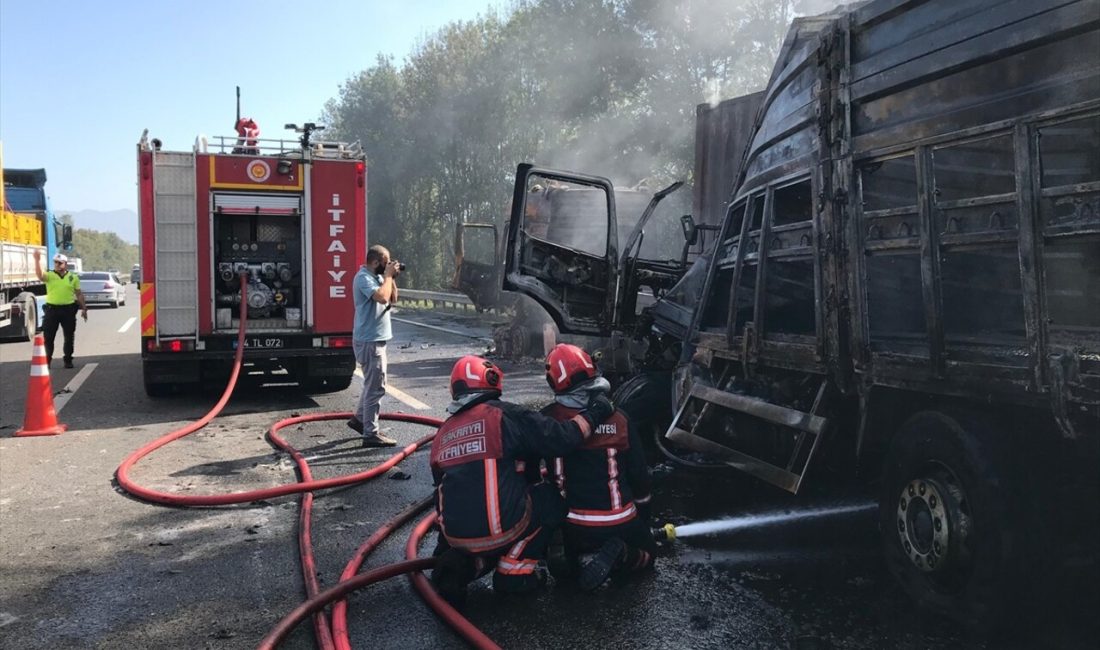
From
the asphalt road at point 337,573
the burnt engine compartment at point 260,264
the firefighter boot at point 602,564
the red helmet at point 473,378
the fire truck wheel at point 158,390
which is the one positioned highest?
the burnt engine compartment at point 260,264

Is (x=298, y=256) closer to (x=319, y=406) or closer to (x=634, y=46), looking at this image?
(x=319, y=406)

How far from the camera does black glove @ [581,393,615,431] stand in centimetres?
380

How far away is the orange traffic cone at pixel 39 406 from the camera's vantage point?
7.12 m

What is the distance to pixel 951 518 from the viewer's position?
10.3ft

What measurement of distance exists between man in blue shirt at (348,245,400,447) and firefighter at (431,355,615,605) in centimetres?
298

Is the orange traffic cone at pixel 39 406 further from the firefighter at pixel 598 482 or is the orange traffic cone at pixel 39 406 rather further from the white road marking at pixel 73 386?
the firefighter at pixel 598 482

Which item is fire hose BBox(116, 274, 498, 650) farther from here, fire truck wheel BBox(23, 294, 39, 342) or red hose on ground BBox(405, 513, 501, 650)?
fire truck wheel BBox(23, 294, 39, 342)

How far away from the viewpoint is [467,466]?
11.7ft

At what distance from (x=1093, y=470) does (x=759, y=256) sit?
6.80 feet

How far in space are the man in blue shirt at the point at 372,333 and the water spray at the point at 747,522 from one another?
2901 mm

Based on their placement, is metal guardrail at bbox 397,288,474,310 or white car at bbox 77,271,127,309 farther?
white car at bbox 77,271,127,309

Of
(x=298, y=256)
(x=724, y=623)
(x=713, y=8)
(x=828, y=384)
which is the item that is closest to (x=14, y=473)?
(x=298, y=256)

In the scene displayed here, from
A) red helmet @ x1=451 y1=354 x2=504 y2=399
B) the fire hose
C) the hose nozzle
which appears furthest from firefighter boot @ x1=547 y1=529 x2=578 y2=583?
red helmet @ x1=451 y1=354 x2=504 y2=399

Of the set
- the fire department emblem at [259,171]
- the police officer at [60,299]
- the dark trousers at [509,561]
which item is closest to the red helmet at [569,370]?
the dark trousers at [509,561]
